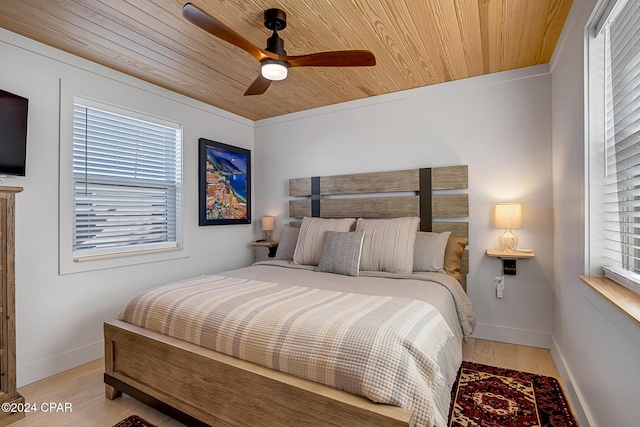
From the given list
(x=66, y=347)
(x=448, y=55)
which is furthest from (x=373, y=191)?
(x=66, y=347)

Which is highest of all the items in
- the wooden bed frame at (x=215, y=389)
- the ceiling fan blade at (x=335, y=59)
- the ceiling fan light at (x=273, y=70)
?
the ceiling fan blade at (x=335, y=59)

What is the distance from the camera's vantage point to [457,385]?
2127mm

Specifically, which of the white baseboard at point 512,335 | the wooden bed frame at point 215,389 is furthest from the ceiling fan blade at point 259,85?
the white baseboard at point 512,335

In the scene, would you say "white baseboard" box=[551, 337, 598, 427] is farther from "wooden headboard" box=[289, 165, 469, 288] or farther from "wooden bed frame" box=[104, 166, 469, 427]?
"wooden bed frame" box=[104, 166, 469, 427]

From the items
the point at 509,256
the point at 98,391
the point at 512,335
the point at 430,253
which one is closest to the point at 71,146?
the point at 98,391

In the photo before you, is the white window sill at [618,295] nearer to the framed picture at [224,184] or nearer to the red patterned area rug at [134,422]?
the red patterned area rug at [134,422]

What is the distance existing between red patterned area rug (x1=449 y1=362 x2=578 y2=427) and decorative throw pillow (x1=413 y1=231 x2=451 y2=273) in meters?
0.79

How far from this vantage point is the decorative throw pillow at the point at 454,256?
9.12 feet

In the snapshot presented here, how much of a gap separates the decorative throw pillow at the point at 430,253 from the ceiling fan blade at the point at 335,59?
1520mm

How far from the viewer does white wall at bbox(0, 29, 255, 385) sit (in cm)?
223

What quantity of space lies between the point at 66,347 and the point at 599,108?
3.81 meters

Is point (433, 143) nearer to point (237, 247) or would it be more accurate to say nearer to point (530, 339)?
point (530, 339)

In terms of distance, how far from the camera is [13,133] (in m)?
2.06

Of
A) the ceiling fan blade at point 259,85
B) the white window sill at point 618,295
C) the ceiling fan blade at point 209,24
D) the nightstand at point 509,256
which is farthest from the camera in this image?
the nightstand at point 509,256
